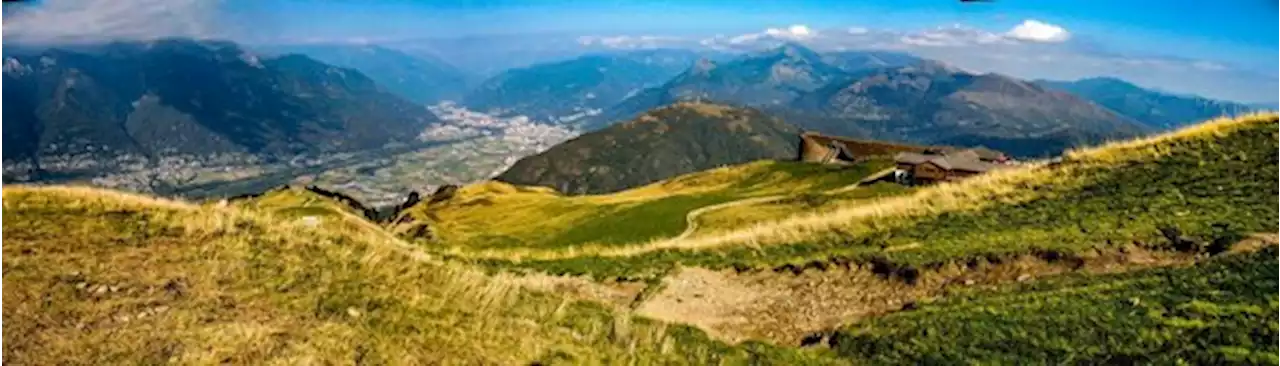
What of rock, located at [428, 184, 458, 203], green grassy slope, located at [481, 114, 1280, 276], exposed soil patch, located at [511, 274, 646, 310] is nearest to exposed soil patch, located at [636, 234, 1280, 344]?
green grassy slope, located at [481, 114, 1280, 276]

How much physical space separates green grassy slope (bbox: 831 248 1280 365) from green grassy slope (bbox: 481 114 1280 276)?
521cm

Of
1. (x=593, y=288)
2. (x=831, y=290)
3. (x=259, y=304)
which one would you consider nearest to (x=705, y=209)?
(x=593, y=288)

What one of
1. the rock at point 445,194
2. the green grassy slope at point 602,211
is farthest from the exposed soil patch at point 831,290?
the rock at point 445,194

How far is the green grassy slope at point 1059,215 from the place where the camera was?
88.9 ft

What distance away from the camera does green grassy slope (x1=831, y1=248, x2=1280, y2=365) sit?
16.6 m

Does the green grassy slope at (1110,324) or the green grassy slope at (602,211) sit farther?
the green grassy slope at (602,211)

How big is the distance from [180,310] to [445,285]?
4925 mm

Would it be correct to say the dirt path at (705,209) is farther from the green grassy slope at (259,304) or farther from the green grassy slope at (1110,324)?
the green grassy slope at (259,304)

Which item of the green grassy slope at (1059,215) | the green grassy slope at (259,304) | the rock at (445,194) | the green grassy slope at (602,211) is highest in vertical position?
the green grassy slope at (259,304)

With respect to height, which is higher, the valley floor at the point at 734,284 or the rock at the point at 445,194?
the valley floor at the point at 734,284

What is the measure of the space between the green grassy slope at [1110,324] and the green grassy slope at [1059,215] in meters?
5.21

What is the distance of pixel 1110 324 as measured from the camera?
60.2 ft

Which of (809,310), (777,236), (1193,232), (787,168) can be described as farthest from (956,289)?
(787,168)

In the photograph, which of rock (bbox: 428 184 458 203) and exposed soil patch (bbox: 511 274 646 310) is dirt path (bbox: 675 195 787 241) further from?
rock (bbox: 428 184 458 203)
